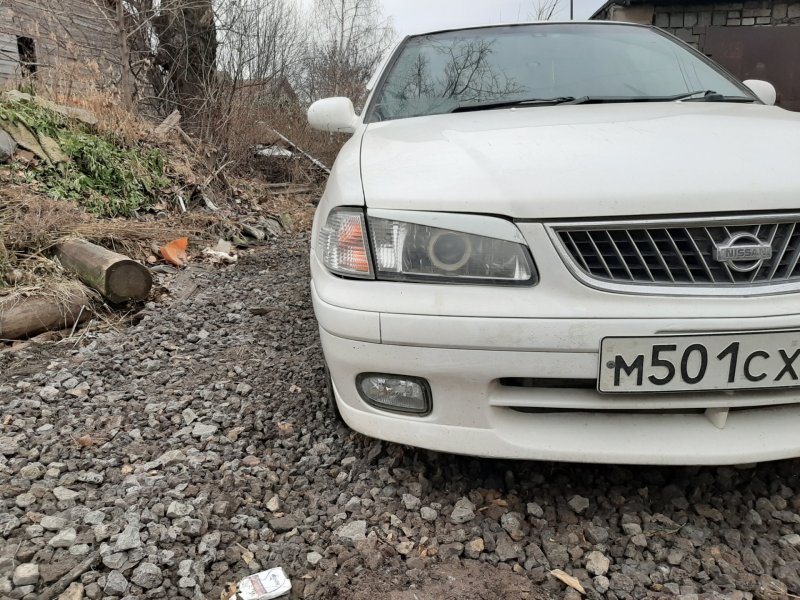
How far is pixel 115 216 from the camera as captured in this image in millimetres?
4887

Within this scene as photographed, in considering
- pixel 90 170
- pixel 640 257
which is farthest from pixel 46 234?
pixel 640 257

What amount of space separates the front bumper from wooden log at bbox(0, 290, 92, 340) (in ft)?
7.73

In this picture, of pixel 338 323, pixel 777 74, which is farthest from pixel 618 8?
pixel 338 323

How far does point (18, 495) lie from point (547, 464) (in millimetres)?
1606

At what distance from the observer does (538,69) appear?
96.2 inches

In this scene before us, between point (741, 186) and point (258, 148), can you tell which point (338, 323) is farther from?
point (258, 148)

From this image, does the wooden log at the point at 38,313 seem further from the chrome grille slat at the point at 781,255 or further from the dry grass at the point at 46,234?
the chrome grille slat at the point at 781,255

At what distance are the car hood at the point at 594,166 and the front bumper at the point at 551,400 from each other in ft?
0.92

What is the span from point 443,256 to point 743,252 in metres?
0.69

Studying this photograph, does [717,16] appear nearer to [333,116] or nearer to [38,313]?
[333,116]

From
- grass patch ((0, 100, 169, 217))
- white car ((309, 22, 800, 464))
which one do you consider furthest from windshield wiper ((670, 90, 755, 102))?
grass patch ((0, 100, 169, 217))

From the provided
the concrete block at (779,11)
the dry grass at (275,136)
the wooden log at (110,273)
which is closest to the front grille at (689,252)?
the wooden log at (110,273)

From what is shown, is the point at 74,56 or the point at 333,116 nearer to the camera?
the point at 333,116

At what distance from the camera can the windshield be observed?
2.31m
